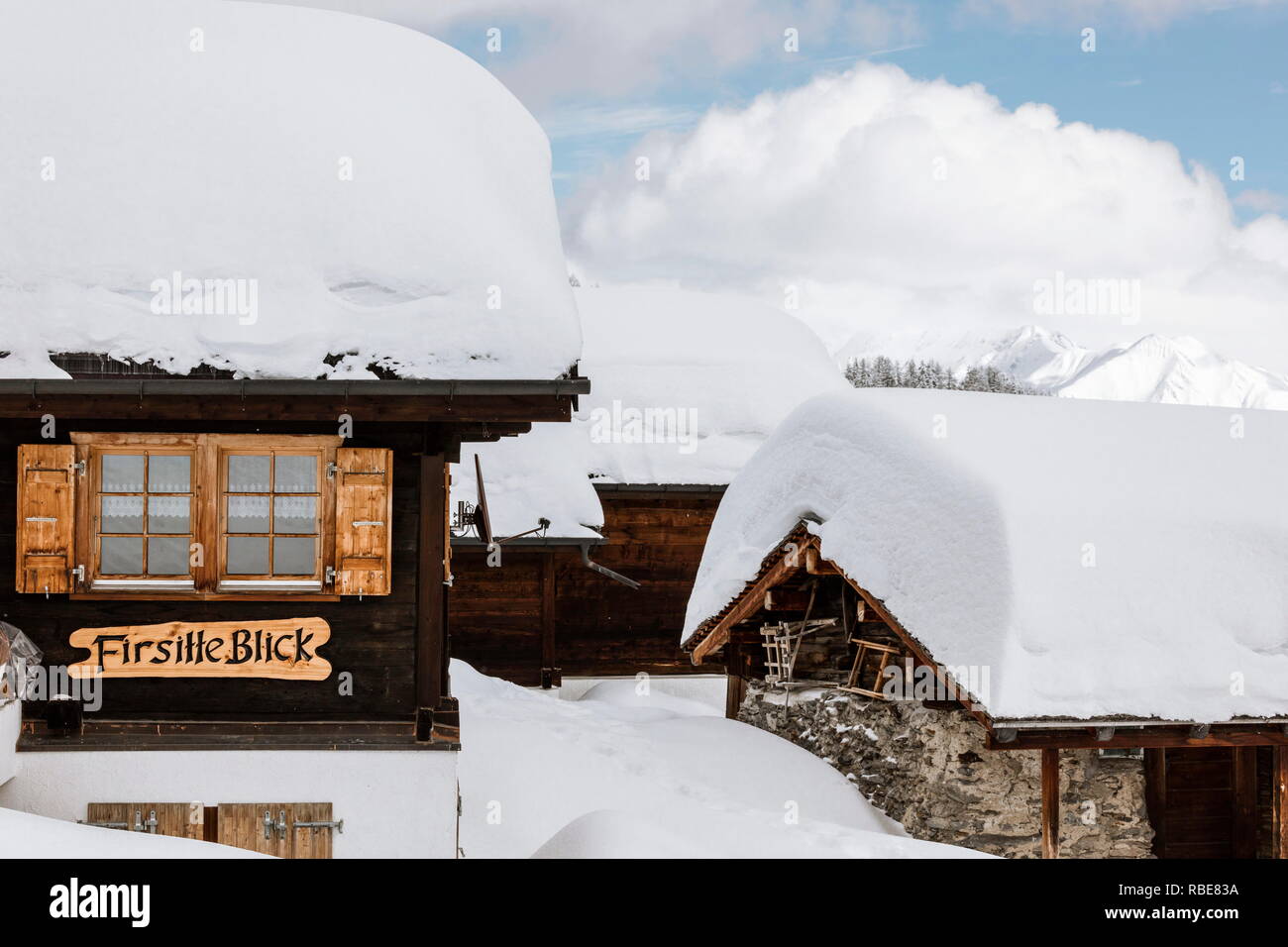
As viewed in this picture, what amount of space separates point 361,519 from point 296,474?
0.78 metres

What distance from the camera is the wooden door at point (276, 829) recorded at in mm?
7965

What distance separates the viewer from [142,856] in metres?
5.26

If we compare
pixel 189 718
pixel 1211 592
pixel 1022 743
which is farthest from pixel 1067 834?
pixel 189 718

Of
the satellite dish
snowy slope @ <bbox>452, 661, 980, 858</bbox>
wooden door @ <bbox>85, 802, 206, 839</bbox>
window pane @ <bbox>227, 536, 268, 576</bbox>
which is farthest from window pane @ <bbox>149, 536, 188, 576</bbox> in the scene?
the satellite dish

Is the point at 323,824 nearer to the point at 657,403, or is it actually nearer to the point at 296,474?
the point at 296,474

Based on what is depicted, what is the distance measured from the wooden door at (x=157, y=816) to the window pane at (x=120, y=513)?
6.20 feet

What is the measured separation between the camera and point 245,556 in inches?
356

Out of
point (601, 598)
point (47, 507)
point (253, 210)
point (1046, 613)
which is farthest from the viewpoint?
point (601, 598)

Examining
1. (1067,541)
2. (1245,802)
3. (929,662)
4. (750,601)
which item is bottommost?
(1245,802)

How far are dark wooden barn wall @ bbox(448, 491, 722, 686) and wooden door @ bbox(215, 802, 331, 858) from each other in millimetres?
Answer: 9143

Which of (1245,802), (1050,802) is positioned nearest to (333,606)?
(1050,802)

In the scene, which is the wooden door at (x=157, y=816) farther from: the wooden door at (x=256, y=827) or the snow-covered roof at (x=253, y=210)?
the snow-covered roof at (x=253, y=210)

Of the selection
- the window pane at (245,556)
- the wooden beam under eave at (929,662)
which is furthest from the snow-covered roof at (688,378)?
the window pane at (245,556)

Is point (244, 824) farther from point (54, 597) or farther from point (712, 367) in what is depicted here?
point (712, 367)
